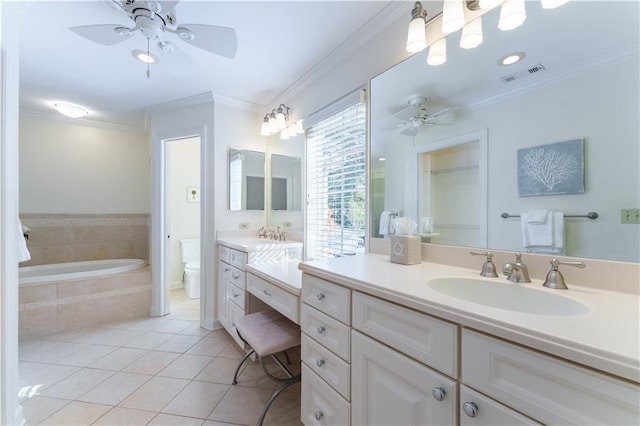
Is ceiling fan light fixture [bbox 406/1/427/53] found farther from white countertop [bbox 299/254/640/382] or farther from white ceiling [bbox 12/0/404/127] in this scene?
white countertop [bbox 299/254/640/382]

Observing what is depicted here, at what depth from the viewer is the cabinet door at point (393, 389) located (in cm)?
75

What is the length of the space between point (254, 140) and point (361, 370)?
2546 mm

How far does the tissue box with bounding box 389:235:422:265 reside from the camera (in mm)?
1286

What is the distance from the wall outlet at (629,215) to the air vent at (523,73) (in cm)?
58

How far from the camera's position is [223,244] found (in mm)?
2537

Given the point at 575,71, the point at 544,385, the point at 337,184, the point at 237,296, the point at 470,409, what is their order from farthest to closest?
the point at 237,296
the point at 337,184
the point at 575,71
the point at 470,409
the point at 544,385

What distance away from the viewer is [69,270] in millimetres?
3193

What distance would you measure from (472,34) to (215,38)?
4.24 feet

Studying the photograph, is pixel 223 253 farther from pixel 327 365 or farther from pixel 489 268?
pixel 489 268

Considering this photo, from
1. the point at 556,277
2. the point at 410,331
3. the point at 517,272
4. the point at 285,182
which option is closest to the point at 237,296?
the point at 285,182

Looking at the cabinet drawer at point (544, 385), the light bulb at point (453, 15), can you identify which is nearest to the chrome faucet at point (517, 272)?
the cabinet drawer at point (544, 385)

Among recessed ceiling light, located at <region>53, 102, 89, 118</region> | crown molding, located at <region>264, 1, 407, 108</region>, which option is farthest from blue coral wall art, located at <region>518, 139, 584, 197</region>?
recessed ceiling light, located at <region>53, 102, 89, 118</region>

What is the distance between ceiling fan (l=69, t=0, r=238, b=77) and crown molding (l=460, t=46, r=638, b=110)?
1339mm

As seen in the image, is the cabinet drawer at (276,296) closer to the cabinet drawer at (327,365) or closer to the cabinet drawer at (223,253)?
the cabinet drawer at (327,365)
